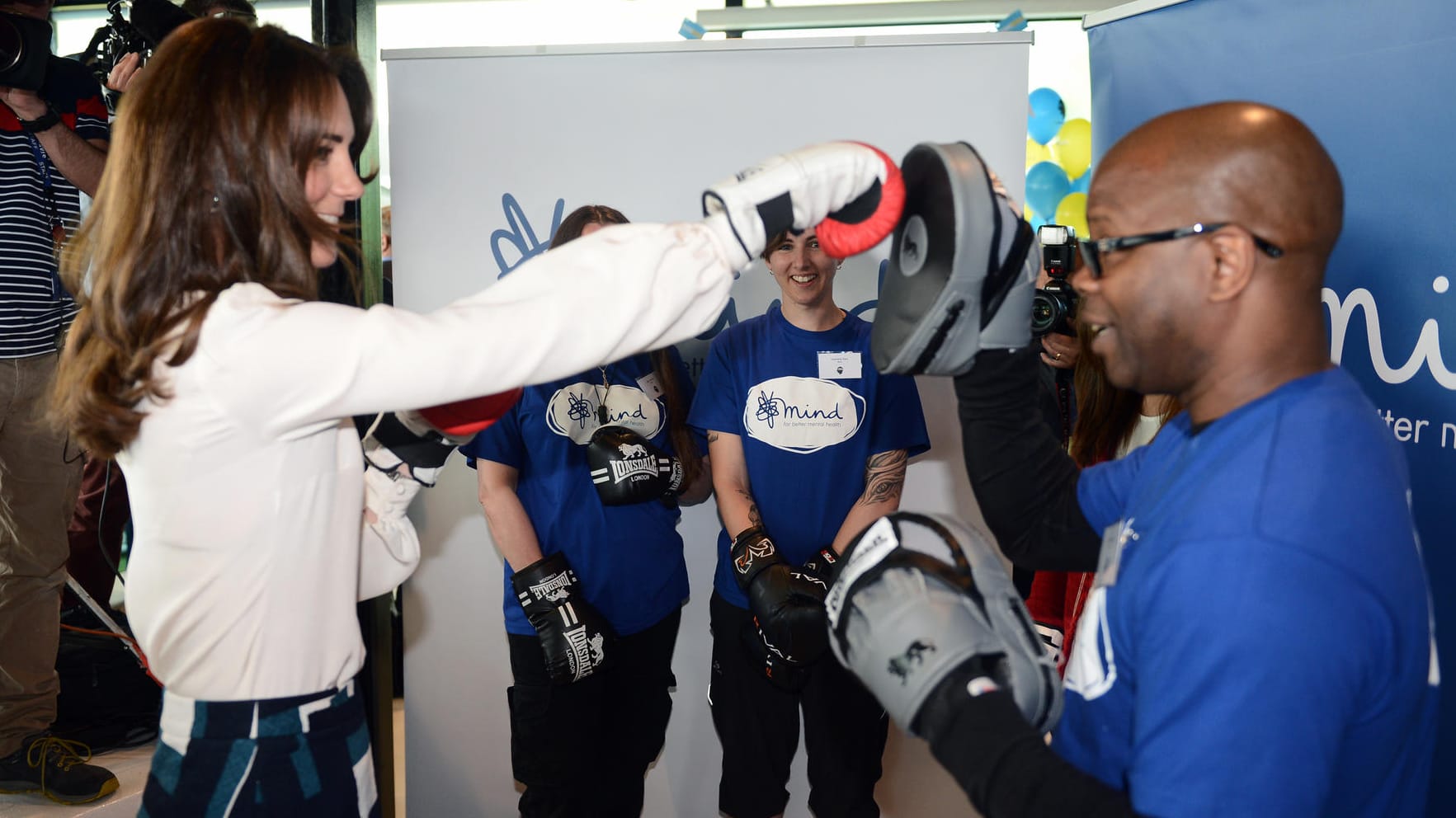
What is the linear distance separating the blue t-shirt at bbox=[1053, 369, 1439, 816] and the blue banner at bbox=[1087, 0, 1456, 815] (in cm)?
86

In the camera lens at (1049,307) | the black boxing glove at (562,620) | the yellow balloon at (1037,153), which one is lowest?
the black boxing glove at (562,620)

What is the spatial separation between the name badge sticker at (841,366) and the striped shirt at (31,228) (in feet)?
7.08

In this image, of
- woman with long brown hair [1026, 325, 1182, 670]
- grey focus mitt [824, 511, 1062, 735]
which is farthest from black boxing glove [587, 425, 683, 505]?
grey focus mitt [824, 511, 1062, 735]

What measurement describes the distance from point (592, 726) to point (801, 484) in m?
0.81

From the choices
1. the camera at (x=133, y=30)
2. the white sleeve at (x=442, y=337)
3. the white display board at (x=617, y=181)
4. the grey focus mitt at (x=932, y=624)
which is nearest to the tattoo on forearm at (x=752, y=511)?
the white display board at (x=617, y=181)

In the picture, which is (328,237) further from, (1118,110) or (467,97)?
(1118,110)

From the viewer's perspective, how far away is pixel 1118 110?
2430 millimetres

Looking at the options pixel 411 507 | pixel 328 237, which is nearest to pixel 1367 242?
pixel 328 237

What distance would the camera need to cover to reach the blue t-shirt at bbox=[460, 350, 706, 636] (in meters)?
2.53

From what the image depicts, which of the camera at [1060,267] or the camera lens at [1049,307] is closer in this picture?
the camera lens at [1049,307]

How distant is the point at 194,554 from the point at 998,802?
3.25 feet

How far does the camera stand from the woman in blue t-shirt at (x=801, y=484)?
253 cm

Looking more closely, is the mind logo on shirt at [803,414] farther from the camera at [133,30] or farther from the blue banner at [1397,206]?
the camera at [133,30]

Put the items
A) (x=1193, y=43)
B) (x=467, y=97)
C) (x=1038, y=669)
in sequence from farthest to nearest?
(x=467, y=97) < (x=1193, y=43) < (x=1038, y=669)
